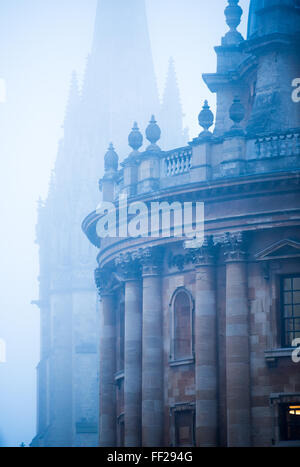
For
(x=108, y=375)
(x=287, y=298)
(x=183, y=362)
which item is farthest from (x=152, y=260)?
(x=108, y=375)

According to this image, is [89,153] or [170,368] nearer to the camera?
[170,368]

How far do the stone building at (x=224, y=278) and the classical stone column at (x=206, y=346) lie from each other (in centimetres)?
4

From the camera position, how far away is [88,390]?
102 metres

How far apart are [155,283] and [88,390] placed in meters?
61.9

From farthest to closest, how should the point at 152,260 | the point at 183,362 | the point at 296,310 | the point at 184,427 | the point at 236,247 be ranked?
the point at 152,260
the point at 183,362
the point at 184,427
the point at 236,247
the point at 296,310

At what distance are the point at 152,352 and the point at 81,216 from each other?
2596 inches

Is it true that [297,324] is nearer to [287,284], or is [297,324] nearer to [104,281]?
[287,284]

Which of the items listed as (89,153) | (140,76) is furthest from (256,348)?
(140,76)

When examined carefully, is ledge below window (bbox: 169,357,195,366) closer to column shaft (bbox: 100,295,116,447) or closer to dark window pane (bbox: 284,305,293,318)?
dark window pane (bbox: 284,305,293,318)

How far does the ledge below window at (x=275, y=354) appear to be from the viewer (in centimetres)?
3728

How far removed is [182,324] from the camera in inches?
1622

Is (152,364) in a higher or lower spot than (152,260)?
lower
